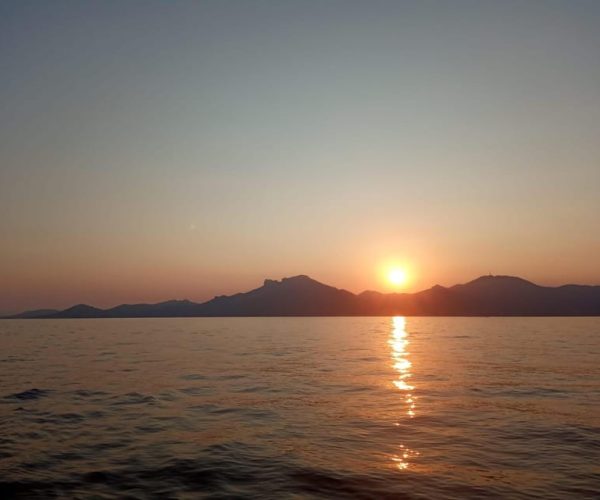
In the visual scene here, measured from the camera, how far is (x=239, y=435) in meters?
21.9

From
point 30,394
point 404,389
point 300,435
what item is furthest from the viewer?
point 404,389

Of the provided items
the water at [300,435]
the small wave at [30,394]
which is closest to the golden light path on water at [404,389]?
the water at [300,435]

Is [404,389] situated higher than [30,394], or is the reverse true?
[30,394]

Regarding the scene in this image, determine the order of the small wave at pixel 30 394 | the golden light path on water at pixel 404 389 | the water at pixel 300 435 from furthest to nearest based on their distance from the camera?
the small wave at pixel 30 394 → the golden light path on water at pixel 404 389 → the water at pixel 300 435

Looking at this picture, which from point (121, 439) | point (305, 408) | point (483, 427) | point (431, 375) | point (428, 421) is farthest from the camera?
point (431, 375)

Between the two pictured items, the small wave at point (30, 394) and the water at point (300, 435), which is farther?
the small wave at point (30, 394)

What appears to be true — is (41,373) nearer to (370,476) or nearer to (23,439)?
(23,439)


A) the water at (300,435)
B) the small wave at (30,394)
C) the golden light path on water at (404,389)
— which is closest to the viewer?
the water at (300,435)

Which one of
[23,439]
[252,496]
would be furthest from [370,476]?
[23,439]

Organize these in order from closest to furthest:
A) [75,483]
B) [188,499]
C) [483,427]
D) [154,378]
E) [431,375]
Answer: [188,499]
[75,483]
[483,427]
[154,378]
[431,375]

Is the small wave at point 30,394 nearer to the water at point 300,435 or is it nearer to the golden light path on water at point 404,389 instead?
the water at point 300,435

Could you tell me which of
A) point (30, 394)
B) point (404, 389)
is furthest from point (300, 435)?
point (30, 394)

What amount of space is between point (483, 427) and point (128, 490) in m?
16.0

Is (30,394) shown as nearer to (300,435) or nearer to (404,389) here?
(300,435)
